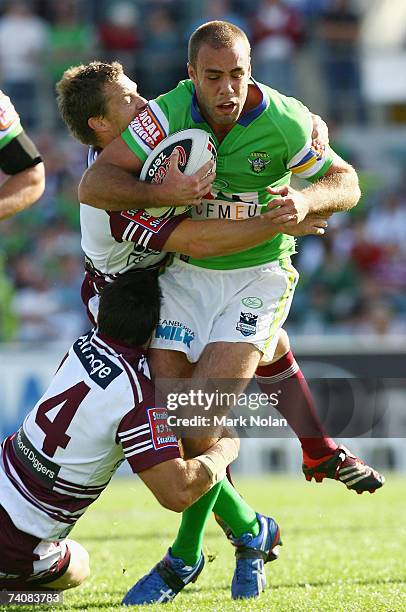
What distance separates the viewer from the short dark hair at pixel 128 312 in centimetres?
476

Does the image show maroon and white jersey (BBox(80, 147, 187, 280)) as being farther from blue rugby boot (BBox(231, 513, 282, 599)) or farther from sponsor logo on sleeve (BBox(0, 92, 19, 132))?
blue rugby boot (BBox(231, 513, 282, 599))

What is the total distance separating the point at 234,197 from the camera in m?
5.22

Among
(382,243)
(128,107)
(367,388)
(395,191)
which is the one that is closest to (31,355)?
(367,388)

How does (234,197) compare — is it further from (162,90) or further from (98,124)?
(162,90)

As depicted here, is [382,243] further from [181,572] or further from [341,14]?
[181,572]

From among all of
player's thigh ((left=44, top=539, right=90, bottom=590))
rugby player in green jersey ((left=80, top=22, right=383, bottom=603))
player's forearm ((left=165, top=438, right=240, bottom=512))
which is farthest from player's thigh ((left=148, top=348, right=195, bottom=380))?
→ player's thigh ((left=44, top=539, right=90, bottom=590))

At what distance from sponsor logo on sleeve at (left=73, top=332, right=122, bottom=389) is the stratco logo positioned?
36.3 inches

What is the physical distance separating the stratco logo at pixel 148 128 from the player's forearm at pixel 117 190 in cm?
17

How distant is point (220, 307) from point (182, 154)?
830 millimetres

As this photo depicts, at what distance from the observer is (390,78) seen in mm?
17156

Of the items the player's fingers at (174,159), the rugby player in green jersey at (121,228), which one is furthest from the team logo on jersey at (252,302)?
the player's fingers at (174,159)

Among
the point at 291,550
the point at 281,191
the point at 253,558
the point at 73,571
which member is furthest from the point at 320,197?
the point at 291,550

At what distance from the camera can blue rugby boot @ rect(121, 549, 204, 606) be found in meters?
5.11

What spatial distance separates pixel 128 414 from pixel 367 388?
789 cm
